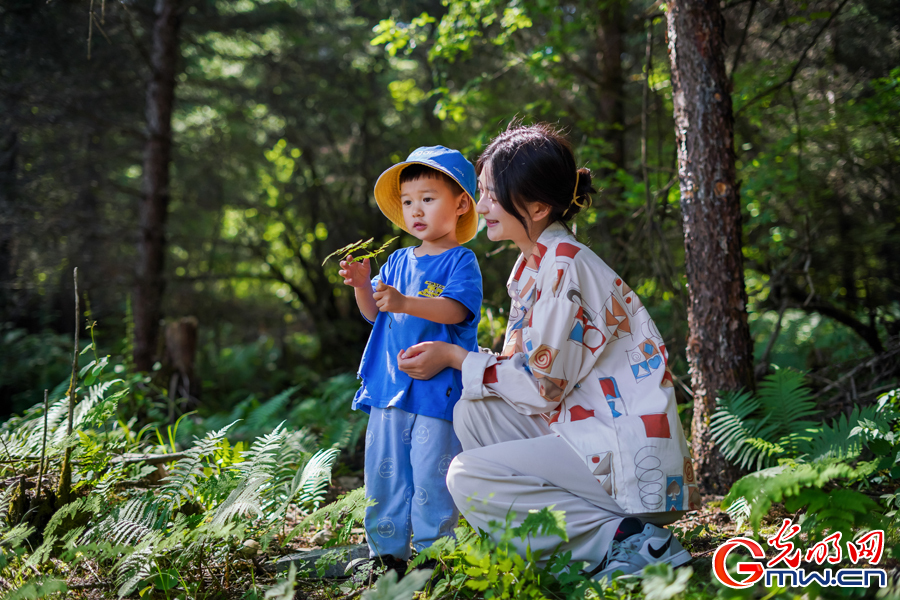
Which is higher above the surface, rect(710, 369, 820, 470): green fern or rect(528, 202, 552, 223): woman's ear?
rect(528, 202, 552, 223): woman's ear

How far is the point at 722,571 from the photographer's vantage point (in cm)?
187

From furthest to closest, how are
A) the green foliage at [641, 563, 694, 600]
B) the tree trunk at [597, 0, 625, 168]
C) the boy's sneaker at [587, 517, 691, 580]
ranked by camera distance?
the tree trunk at [597, 0, 625, 168], the boy's sneaker at [587, 517, 691, 580], the green foliage at [641, 563, 694, 600]

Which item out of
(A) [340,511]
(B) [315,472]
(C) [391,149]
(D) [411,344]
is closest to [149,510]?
(B) [315,472]

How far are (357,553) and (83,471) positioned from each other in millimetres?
1395

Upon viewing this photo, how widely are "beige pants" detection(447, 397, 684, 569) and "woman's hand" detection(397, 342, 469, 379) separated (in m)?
0.34

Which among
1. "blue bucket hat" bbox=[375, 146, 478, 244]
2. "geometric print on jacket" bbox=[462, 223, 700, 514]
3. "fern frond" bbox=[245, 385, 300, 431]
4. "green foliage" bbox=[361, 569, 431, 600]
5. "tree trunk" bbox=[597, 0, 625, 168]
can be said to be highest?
"tree trunk" bbox=[597, 0, 625, 168]

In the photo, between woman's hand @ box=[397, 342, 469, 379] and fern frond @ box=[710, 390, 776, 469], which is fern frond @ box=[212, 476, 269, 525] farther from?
fern frond @ box=[710, 390, 776, 469]

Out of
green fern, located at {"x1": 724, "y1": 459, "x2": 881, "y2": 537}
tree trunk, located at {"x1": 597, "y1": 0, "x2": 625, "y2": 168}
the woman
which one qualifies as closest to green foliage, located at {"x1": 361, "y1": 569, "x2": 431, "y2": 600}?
the woman

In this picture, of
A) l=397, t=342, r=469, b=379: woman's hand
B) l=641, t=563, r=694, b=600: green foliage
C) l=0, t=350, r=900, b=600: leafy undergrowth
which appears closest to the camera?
l=641, t=563, r=694, b=600: green foliage

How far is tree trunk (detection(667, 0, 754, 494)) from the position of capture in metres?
3.17

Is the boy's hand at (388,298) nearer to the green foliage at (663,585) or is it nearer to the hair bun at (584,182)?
the hair bun at (584,182)

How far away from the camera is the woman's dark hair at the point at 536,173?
224 cm

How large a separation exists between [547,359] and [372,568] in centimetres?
115

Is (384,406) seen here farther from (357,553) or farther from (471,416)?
(357,553)
